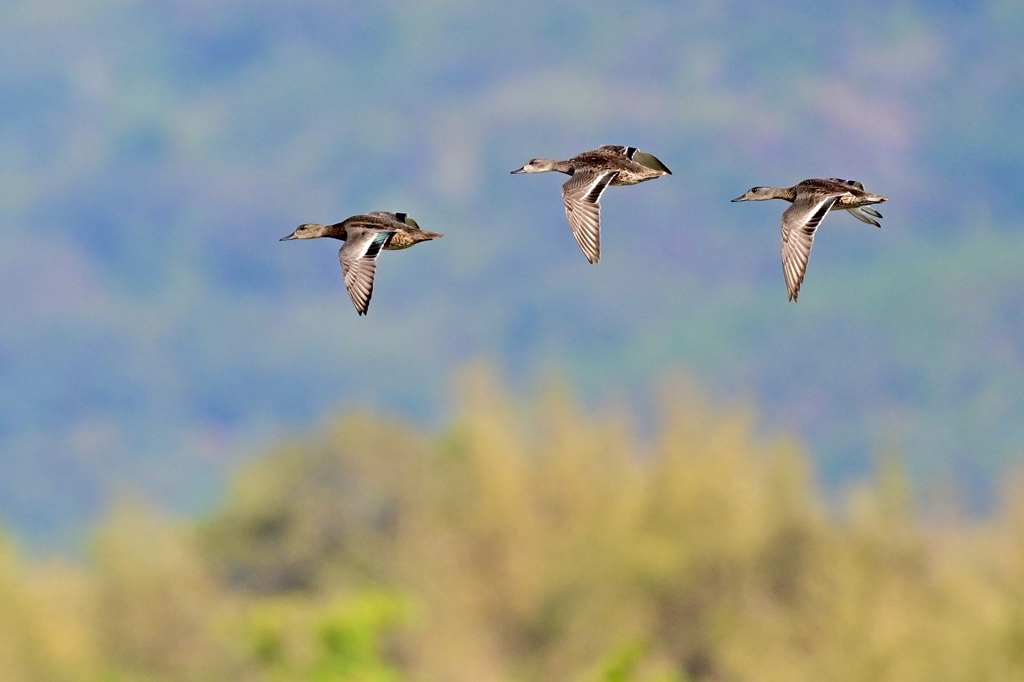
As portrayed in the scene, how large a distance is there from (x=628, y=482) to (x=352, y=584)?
33.9ft

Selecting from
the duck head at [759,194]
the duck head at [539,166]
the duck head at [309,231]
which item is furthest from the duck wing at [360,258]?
the duck head at [539,166]

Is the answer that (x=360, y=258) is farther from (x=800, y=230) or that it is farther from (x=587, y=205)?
(x=800, y=230)

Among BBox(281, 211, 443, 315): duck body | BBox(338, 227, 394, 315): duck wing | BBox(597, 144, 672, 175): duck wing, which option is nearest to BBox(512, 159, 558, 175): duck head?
BBox(597, 144, 672, 175): duck wing

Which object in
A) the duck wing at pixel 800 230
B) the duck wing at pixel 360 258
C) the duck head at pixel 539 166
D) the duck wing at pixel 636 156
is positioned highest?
the duck head at pixel 539 166

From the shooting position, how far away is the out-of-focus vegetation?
59.6 meters

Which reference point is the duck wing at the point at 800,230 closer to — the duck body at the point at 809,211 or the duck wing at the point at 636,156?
the duck body at the point at 809,211

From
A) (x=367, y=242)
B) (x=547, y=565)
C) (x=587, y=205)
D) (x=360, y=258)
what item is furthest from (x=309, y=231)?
(x=547, y=565)

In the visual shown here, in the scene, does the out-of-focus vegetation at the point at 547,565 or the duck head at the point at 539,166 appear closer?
the duck head at the point at 539,166

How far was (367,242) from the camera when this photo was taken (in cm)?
1336

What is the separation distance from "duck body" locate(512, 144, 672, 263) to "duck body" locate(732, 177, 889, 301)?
108 cm

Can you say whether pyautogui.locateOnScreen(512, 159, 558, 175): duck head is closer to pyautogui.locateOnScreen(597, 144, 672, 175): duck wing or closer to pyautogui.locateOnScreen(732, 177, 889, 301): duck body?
pyautogui.locateOnScreen(597, 144, 672, 175): duck wing

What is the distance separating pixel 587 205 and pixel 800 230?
192 centimetres

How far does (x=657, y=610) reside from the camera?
222 ft

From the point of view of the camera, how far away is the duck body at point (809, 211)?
13.5m
